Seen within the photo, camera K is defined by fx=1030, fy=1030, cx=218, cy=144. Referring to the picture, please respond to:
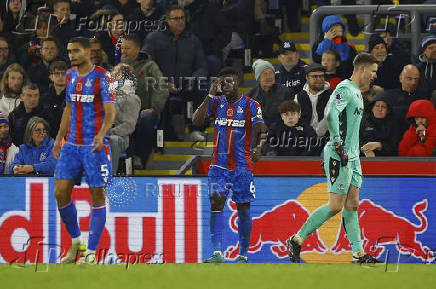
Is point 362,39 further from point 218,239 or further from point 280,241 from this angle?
point 218,239

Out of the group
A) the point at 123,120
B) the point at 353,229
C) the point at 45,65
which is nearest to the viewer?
the point at 353,229

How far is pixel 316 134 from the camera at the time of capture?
12.7m

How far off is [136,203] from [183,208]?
1.79ft

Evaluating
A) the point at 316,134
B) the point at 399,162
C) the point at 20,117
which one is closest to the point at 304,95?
the point at 316,134

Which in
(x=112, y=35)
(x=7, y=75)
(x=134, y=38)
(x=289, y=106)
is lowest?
(x=289, y=106)

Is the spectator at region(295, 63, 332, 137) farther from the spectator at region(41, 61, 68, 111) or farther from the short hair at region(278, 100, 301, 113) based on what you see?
the spectator at region(41, 61, 68, 111)

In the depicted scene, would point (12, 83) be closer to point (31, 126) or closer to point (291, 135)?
point (31, 126)

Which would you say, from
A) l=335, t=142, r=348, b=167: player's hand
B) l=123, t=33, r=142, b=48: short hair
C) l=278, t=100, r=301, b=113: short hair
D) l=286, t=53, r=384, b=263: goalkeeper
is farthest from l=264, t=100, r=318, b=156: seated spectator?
l=335, t=142, r=348, b=167: player's hand

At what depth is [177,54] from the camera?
1400 centimetres

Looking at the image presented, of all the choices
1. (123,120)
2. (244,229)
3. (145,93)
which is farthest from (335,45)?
(244,229)

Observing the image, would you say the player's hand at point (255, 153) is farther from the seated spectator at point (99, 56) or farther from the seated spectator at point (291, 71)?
the seated spectator at point (99, 56)

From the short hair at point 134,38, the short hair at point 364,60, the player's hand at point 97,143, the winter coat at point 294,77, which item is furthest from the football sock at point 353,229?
the short hair at point 134,38

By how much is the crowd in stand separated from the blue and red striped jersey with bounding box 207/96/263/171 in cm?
194

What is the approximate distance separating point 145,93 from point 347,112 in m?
4.05
